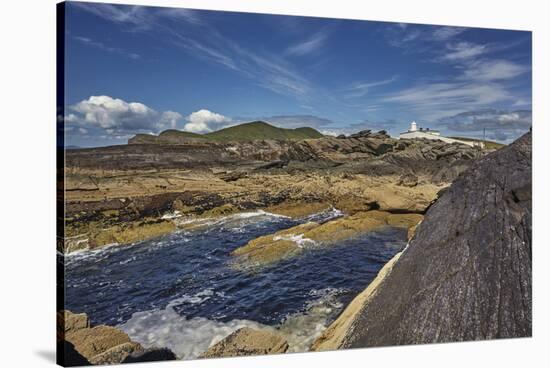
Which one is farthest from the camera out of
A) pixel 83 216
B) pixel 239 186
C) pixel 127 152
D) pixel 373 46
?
pixel 373 46

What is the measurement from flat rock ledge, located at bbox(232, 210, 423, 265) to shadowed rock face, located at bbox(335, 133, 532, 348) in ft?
1.45

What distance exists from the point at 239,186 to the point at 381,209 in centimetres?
206

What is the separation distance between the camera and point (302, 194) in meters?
7.46

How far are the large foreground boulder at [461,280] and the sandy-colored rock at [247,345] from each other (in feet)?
1.79

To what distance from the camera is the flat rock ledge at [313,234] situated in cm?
713

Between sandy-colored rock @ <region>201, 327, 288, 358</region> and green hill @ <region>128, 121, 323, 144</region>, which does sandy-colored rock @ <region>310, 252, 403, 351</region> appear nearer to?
sandy-colored rock @ <region>201, 327, 288, 358</region>

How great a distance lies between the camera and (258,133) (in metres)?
7.39

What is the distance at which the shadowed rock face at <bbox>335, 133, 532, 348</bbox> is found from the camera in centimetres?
689

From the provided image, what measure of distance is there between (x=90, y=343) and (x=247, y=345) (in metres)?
1.75

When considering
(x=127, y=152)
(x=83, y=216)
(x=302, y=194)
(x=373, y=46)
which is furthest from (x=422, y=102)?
(x=83, y=216)

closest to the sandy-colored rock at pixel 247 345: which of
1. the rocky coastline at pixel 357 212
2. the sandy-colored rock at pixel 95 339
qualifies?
the rocky coastline at pixel 357 212

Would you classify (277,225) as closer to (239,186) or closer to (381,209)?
(239,186)

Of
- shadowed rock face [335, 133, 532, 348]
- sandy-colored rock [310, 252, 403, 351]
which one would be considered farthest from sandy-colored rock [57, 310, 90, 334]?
shadowed rock face [335, 133, 532, 348]

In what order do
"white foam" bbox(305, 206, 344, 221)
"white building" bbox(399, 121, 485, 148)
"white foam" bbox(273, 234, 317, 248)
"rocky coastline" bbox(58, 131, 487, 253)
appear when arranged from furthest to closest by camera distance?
1. "white building" bbox(399, 121, 485, 148)
2. "white foam" bbox(305, 206, 344, 221)
3. "white foam" bbox(273, 234, 317, 248)
4. "rocky coastline" bbox(58, 131, 487, 253)
